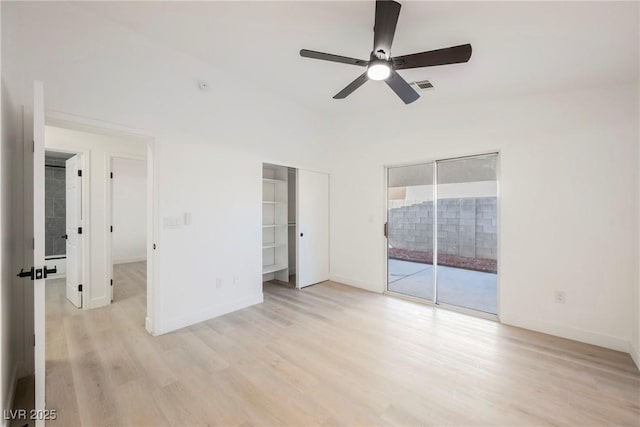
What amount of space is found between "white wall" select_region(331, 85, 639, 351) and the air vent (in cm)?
65

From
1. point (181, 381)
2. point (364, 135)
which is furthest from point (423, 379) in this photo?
point (364, 135)

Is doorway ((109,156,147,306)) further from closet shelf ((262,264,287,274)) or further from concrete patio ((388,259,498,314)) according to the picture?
concrete patio ((388,259,498,314))

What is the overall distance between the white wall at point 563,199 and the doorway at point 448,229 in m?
0.23

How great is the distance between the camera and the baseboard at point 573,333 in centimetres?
267

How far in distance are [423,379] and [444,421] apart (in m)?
0.43

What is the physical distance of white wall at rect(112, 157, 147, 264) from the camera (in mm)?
6754

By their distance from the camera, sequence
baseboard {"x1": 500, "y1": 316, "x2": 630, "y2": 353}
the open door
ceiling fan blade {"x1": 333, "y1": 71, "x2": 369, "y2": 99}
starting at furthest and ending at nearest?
baseboard {"x1": 500, "y1": 316, "x2": 630, "y2": 353} → ceiling fan blade {"x1": 333, "y1": 71, "x2": 369, "y2": 99} → the open door

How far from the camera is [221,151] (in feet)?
11.1

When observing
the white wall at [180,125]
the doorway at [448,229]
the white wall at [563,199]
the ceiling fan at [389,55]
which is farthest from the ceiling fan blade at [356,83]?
the doorway at [448,229]

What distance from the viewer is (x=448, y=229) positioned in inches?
153

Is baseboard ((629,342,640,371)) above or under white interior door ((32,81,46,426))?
under

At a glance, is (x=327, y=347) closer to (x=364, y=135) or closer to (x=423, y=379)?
(x=423, y=379)

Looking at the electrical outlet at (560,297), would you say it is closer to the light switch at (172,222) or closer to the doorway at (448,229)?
the doorway at (448,229)

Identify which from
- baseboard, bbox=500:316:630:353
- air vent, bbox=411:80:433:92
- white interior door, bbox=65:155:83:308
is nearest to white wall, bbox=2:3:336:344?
white interior door, bbox=65:155:83:308
